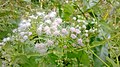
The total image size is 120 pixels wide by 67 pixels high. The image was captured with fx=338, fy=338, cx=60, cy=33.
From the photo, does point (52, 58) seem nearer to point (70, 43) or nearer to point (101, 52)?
point (70, 43)

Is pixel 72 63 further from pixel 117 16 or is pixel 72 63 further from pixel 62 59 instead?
pixel 117 16

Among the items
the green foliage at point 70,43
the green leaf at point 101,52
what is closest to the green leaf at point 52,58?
the green foliage at point 70,43

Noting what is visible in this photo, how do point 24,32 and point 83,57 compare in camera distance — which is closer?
point 24,32

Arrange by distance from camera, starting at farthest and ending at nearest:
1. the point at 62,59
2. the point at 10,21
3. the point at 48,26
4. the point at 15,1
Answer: the point at 15,1 → the point at 10,21 → the point at 62,59 → the point at 48,26

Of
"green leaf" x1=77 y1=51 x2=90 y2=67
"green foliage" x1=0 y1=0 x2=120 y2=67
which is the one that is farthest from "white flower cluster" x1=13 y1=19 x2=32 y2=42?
"green leaf" x1=77 y1=51 x2=90 y2=67

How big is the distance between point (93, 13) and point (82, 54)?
19 centimetres

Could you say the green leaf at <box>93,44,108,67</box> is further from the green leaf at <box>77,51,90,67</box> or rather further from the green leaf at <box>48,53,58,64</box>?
the green leaf at <box>48,53,58,64</box>

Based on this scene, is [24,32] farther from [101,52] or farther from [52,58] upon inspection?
[101,52]

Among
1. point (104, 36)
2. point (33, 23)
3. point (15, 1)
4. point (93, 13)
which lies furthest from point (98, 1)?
A: point (15, 1)

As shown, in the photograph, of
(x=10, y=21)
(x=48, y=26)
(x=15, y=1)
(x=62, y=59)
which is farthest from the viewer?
(x=15, y=1)

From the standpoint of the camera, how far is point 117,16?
1.14 metres

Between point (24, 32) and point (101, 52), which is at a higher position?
point (24, 32)

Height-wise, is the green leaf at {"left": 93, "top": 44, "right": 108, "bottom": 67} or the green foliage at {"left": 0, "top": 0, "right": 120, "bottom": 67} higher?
the green foliage at {"left": 0, "top": 0, "right": 120, "bottom": 67}

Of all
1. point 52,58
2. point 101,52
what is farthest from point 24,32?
point 101,52
